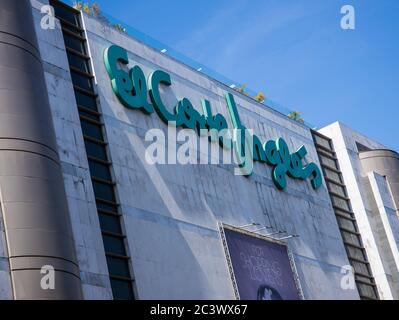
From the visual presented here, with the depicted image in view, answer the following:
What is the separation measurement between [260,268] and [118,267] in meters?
10.3

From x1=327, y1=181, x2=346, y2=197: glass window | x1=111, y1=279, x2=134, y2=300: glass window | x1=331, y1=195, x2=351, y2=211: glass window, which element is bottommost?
x1=111, y1=279, x2=134, y2=300: glass window

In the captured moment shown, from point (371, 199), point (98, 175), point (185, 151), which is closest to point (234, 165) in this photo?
point (185, 151)

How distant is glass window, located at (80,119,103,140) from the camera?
35906 mm

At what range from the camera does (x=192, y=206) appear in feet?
129

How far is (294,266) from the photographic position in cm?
4416

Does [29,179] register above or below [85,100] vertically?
below

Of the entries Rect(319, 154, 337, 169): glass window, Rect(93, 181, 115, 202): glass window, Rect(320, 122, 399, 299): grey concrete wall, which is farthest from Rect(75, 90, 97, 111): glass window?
Rect(320, 122, 399, 299): grey concrete wall

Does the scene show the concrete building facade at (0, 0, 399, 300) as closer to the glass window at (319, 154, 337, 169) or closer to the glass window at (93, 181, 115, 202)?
the glass window at (93, 181, 115, 202)

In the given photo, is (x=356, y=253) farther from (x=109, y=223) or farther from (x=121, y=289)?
(x=121, y=289)

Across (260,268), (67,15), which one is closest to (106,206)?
(67,15)

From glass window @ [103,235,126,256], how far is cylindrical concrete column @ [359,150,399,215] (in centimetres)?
2857

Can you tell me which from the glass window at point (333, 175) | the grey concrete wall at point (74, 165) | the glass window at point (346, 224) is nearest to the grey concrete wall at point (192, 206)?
the glass window at point (346, 224)

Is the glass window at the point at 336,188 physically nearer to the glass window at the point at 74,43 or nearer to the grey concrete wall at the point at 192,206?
the grey concrete wall at the point at 192,206

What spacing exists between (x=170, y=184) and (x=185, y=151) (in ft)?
10.3
